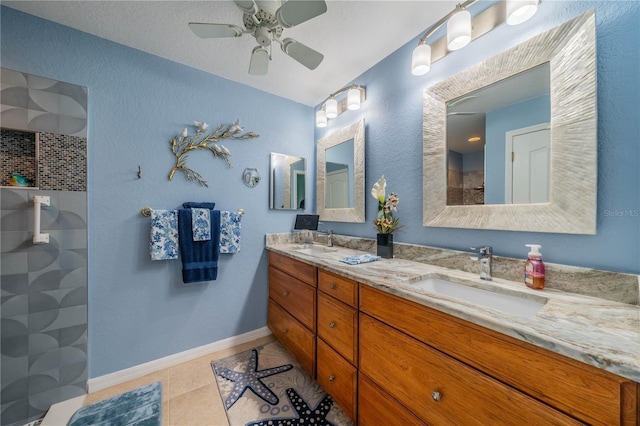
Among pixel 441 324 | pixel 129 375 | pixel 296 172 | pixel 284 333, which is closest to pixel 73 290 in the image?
pixel 129 375

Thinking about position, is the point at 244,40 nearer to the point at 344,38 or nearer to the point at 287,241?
the point at 344,38

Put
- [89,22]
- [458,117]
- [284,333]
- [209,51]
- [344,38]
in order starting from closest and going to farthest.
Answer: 1. [458,117]
2. [89,22]
3. [344,38]
4. [209,51]
5. [284,333]

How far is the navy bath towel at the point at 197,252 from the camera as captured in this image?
174cm

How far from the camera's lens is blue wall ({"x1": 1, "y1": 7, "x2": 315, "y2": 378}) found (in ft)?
4.88

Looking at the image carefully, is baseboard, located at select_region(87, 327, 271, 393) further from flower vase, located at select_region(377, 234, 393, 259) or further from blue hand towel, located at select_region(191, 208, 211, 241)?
flower vase, located at select_region(377, 234, 393, 259)

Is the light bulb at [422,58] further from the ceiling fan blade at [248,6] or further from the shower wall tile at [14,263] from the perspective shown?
the shower wall tile at [14,263]

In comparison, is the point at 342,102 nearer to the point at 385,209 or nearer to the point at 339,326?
the point at 385,209

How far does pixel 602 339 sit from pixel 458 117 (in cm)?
114

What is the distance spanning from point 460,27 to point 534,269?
1.20m

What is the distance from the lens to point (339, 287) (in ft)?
4.17

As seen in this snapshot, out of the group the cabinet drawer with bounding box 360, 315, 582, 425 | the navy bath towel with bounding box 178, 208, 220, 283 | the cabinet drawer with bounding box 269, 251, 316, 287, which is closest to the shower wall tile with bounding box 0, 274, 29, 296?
the navy bath towel with bounding box 178, 208, 220, 283

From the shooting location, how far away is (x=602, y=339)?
555 mm

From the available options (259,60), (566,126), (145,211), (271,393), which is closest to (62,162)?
(145,211)

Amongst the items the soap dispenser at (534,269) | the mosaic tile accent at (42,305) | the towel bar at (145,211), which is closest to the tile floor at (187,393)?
the mosaic tile accent at (42,305)
